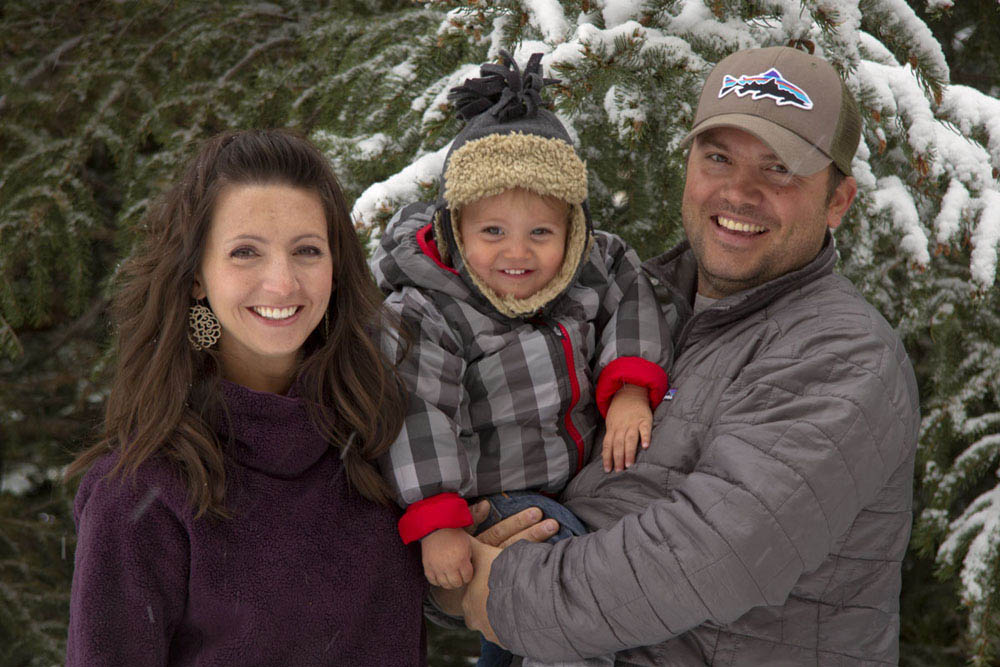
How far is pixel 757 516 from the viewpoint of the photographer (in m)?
1.69

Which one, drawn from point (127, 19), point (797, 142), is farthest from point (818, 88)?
point (127, 19)

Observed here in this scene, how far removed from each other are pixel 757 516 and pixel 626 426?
50cm

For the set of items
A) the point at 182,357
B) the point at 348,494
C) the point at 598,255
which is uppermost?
the point at 598,255

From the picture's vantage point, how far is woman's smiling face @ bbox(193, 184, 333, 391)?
1846 mm

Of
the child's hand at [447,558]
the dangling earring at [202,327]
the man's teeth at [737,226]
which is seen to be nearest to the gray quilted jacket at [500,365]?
the child's hand at [447,558]

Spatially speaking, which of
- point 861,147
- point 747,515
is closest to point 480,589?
point 747,515

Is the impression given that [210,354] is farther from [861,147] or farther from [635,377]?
[861,147]

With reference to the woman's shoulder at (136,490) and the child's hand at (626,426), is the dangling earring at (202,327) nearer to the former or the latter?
the woman's shoulder at (136,490)

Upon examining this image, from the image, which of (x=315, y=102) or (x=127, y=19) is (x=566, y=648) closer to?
(x=315, y=102)

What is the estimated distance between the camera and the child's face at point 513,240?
223 cm

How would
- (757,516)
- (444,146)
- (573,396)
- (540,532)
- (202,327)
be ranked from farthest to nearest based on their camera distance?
(444,146), (573,396), (540,532), (202,327), (757,516)

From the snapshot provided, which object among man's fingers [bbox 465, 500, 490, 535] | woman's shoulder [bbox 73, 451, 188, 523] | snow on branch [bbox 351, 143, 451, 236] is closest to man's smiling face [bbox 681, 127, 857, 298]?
snow on branch [bbox 351, 143, 451, 236]

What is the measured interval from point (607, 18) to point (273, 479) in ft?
4.91

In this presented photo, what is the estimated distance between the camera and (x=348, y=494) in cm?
200
